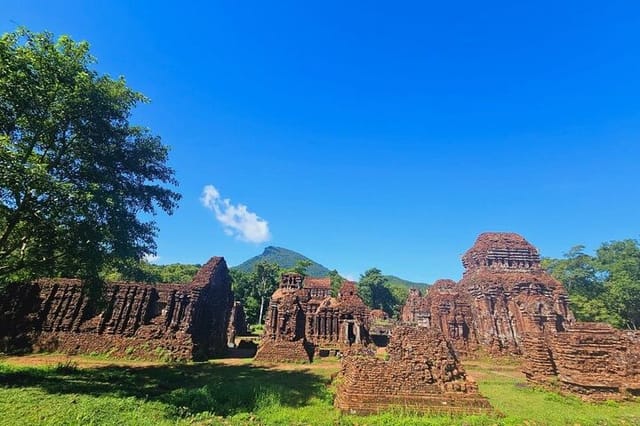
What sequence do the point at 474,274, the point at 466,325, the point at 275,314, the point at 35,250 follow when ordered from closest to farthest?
the point at 35,250
the point at 275,314
the point at 466,325
the point at 474,274

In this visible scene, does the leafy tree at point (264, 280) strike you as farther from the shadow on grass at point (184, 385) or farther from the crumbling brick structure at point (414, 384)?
the crumbling brick structure at point (414, 384)

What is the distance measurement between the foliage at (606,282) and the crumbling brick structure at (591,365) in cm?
2803

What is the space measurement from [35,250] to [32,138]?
14.3 feet

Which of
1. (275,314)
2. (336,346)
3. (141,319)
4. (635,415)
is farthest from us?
(336,346)

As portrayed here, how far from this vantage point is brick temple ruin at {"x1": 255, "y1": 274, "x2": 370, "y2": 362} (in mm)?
20438

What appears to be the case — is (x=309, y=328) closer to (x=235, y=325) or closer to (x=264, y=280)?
(x=235, y=325)

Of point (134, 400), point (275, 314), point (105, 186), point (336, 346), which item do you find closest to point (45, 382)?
point (134, 400)

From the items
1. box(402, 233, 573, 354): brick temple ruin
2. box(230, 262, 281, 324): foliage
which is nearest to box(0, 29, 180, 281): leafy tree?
box(402, 233, 573, 354): brick temple ruin

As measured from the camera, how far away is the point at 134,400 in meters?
8.71

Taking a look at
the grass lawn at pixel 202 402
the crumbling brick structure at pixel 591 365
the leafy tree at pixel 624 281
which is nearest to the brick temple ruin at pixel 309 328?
the grass lawn at pixel 202 402

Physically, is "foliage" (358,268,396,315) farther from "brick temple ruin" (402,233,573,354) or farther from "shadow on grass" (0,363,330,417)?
"shadow on grass" (0,363,330,417)

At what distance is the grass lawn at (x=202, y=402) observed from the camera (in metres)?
7.59

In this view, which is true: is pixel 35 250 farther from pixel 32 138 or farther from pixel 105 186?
pixel 32 138

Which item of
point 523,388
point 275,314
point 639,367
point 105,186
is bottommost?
point 523,388
